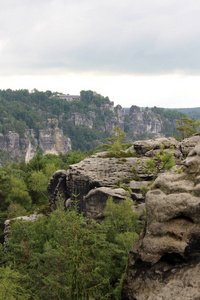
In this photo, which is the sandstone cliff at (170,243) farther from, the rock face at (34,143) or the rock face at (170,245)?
the rock face at (34,143)

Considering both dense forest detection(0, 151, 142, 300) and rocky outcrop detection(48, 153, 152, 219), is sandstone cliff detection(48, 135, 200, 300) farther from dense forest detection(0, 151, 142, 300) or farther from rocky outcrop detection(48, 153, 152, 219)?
rocky outcrop detection(48, 153, 152, 219)

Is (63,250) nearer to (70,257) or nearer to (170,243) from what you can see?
(70,257)

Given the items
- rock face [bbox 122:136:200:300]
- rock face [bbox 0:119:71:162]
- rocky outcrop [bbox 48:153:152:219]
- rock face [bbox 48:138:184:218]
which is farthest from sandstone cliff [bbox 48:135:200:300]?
rock face [bbox 0:119:71:162]

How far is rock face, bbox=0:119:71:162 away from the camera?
15712 centimetres

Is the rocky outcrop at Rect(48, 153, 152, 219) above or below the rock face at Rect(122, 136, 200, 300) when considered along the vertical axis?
below

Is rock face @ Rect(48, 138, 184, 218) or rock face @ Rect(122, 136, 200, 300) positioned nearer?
rock face @ Rect(122, 136, 200, 300)

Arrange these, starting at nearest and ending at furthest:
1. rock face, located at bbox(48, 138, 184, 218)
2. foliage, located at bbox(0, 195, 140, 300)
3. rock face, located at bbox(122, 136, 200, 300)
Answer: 1. rock face, located at bbox(122, 136, 200, 300)
2. foliage, located at bbox(0, 195, 140, 300)
3. rock face, located at bbox(48, 138, 184, 218)

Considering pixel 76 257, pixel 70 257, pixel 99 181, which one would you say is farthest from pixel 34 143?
pixel 76 257

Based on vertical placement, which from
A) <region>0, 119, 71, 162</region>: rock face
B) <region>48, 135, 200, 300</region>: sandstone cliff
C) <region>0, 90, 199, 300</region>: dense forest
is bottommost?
<region>0, 119, 71, 162</region>: rock face

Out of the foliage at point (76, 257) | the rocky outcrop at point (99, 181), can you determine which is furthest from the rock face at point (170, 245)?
the rocky outcrop at point (99, 181)

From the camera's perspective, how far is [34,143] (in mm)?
170250

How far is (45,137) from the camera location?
174125 millimetres

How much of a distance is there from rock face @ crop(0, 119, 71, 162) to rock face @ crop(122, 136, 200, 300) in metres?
153

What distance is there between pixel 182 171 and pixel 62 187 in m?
21.6
